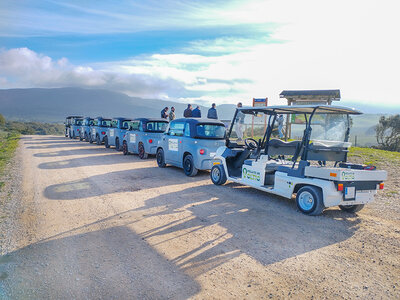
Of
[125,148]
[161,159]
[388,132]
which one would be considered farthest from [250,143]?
[388,132]

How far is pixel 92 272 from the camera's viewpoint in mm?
3652

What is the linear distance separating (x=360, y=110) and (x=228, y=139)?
11.3ft

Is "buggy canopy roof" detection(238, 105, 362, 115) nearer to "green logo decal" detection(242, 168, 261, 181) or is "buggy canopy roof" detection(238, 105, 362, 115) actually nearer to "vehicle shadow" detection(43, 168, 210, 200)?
"green logo decal" detection(242, 168, 261, 181)

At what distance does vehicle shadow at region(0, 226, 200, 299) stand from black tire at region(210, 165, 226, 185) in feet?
13.0

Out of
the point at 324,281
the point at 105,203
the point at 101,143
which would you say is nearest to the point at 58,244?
the point at 105,203

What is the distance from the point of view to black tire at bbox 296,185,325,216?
569cm

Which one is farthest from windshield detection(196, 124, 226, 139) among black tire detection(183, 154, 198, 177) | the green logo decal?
the green logo decal

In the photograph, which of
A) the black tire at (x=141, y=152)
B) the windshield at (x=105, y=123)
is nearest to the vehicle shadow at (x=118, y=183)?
the black tire at (x=141, y=152)

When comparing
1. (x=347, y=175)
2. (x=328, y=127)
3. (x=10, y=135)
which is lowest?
(x=10, y=135)

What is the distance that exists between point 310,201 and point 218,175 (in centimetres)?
300

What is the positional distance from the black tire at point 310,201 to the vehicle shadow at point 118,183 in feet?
12.3

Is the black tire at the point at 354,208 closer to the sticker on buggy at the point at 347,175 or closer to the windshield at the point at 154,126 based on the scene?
the sticker on buggy at the point at 347,175

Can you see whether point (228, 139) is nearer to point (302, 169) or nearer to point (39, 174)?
point (302, 169)

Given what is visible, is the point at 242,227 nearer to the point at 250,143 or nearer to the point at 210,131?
the point at 250,143
